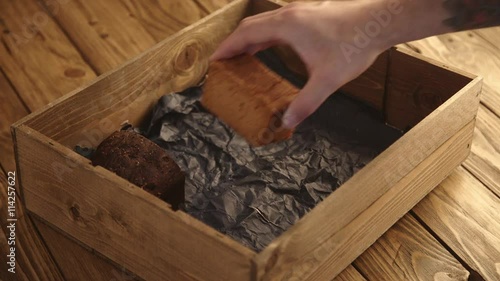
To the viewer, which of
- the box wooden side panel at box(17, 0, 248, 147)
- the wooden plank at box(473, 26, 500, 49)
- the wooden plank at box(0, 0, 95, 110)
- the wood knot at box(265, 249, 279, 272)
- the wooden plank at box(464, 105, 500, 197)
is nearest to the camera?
the wood knot at box(265, 249, 279, 272)

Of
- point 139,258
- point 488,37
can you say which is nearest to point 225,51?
point 139,258

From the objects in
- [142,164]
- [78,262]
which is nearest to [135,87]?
[142,164]

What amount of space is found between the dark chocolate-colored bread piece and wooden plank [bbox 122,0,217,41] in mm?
595

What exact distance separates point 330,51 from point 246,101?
0.84 ft

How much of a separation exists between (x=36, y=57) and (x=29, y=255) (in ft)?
2.10

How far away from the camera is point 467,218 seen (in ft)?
5.22

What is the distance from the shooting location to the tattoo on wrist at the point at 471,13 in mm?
1275

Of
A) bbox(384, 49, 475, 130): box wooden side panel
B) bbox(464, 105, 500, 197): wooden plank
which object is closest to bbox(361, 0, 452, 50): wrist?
bbox(384, 49, 475, 130): box wooden side panel

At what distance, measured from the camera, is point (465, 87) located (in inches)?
61.9

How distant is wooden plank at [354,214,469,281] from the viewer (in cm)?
147

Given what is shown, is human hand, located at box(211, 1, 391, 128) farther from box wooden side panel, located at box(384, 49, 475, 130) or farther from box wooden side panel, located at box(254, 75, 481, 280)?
box wooden side panel, located at box(384, 49, 475, 130)

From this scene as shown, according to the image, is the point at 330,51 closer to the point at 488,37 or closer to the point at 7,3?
the point at 488,37

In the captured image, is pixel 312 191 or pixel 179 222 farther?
pixel 312 191

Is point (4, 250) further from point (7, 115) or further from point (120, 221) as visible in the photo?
point (7, 115)
